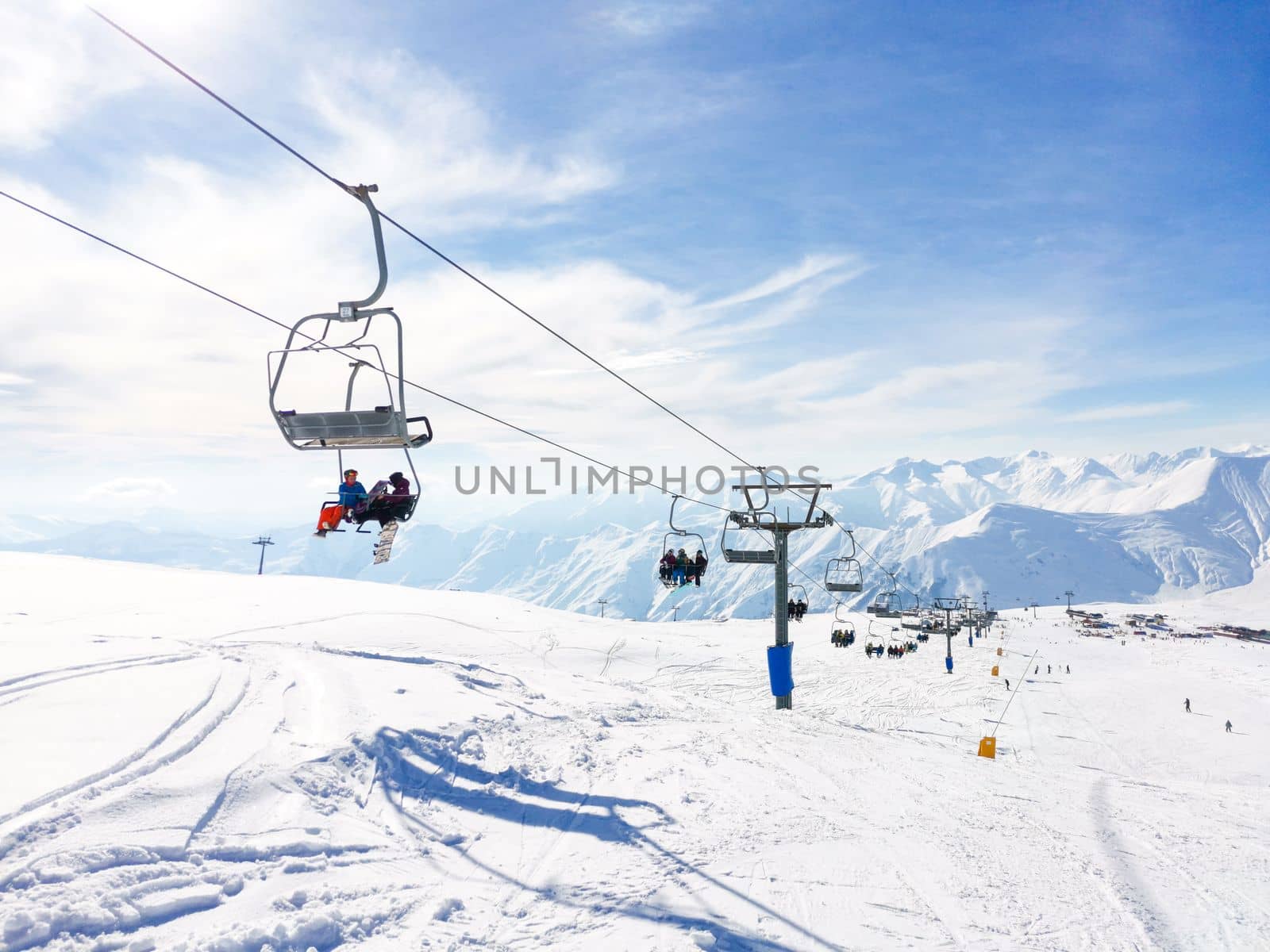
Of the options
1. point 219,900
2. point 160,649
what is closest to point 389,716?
point 219,900

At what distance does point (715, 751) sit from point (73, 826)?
36.7 feet

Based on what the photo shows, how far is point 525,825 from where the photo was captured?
34.6 ft

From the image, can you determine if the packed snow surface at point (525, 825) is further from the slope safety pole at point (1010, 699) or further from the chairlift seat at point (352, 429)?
the slope safety pole at point (1010, 699)

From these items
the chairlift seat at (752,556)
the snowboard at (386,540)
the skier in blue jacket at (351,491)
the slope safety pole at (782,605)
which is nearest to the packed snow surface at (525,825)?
the slope safety pole at (782,605)

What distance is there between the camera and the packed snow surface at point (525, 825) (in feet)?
24.3

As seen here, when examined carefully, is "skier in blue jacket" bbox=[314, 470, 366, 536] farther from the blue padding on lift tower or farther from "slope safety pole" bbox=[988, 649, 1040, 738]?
"slope safety pole" bbox=[988, 649, 1040, 738]

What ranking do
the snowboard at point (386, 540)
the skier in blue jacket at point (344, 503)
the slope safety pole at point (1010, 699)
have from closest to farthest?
the skier in blue jacket at point (344, 503)
the snowboard at point (386, 540)
the slope safety pole at point (1010, 699)

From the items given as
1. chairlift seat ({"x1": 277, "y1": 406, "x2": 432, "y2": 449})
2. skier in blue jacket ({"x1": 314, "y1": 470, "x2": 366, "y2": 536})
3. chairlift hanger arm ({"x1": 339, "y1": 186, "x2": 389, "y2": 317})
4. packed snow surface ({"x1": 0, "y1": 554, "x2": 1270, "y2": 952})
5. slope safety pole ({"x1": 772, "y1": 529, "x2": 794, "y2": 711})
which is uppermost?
chairlift hanger arm ({"x1": 339, "y1": 186, "x2": 389, "y2": 317})

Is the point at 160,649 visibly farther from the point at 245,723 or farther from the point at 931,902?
the point at 931,902

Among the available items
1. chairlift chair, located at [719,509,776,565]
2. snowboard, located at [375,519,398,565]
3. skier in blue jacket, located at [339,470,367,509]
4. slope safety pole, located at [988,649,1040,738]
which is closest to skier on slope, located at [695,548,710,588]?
chairlift chair, located at [719,509,776,565]

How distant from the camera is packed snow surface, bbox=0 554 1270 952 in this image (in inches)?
291

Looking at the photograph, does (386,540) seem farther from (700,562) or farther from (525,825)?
(700,562)

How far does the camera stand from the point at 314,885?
788cm

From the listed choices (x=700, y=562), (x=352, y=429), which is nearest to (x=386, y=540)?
(x=352, y=429)
